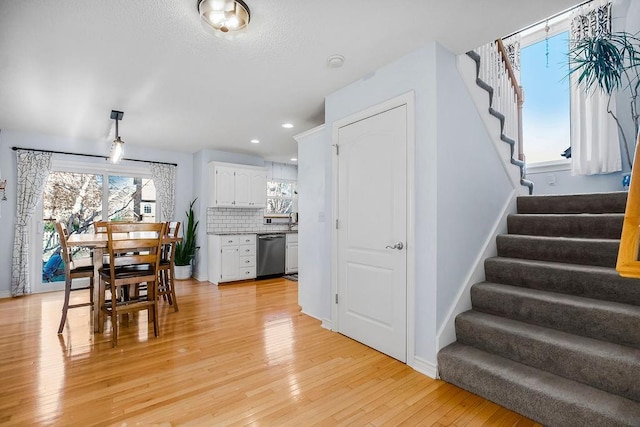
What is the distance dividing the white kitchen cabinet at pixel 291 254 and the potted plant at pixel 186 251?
71.1 inches

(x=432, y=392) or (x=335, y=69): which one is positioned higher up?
(x=335, y=69)

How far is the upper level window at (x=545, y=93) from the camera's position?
12.9 feet

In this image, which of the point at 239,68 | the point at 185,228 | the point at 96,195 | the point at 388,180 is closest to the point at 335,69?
the point at 239,68

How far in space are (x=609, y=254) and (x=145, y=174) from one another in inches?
256

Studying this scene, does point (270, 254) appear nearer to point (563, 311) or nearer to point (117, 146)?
point (117, 146)

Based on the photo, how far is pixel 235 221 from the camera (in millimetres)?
6117

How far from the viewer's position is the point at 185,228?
5852mm

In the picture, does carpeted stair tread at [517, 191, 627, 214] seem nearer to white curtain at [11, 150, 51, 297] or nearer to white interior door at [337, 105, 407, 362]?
white interior door at [337, 105, 407, 362]

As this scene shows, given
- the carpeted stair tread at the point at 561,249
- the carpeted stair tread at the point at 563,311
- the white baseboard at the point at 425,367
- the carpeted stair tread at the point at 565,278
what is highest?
the carpeted stair tread at the point at 561,249

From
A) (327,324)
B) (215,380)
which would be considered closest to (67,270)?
(215,380)

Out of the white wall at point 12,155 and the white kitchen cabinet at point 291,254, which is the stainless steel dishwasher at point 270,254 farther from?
the white wall at point 12,155

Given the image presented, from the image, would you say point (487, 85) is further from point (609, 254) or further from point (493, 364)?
point (493, 364)

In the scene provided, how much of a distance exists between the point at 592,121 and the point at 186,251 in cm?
636

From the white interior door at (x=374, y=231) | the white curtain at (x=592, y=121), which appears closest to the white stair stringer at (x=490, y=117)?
the white interior door at (x=374, y=231)
